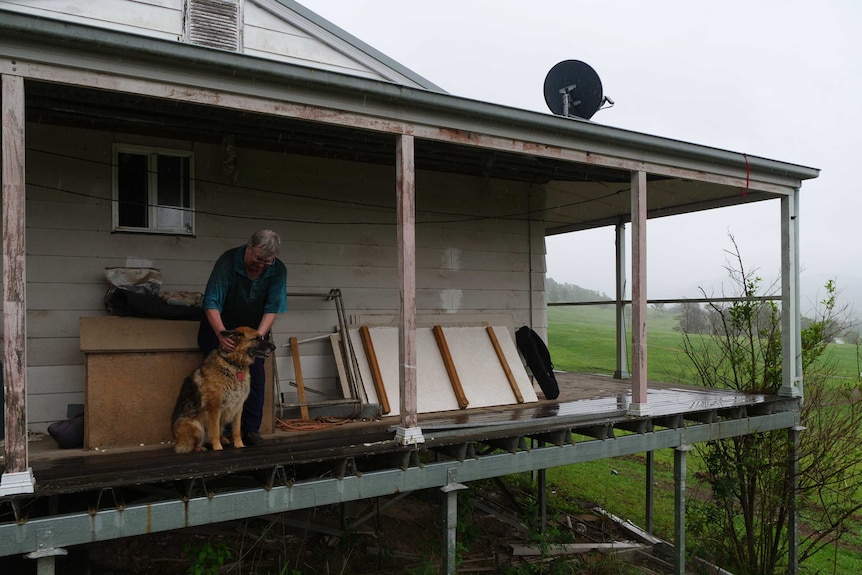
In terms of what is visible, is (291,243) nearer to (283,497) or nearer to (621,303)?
(283,497)

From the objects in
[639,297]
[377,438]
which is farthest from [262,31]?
[377,438]

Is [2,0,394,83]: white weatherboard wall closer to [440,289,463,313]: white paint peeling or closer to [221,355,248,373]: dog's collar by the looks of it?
[440,289,463,313]: white paint peeling

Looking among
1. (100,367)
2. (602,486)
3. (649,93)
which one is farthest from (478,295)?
(649,93)

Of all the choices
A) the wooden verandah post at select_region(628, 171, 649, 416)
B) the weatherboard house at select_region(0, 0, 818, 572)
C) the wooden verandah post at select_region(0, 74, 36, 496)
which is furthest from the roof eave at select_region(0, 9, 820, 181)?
the wooden verandah post at select_region(628, 171, 649, 416)

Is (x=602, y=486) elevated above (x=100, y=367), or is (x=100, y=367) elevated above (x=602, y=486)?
(x=100, y=367)

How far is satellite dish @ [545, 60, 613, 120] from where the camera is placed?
7.30 m

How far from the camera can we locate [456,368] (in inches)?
248

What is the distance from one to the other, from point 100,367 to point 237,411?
38.8 inches

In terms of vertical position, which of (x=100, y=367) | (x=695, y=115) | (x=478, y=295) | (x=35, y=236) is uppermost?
(x=695, y=115)

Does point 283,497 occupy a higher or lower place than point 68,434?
lower

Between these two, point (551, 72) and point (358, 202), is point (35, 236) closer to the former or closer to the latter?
point (358, 202)

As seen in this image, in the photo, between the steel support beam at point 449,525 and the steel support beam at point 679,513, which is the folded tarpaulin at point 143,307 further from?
the steel support beam at point 679,513

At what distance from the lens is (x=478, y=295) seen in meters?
7.13

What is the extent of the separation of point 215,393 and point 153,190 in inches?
87.5
